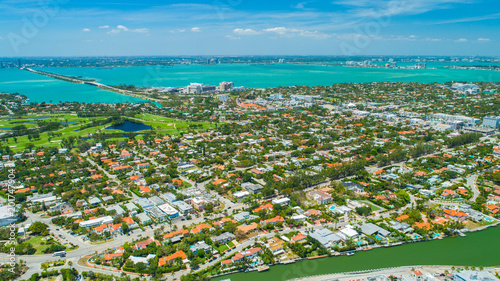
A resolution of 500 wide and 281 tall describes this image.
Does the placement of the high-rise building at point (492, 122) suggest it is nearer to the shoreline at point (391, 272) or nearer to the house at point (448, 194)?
the house at point (448, 194)

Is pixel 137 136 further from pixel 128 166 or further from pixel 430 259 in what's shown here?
pixel 430 259

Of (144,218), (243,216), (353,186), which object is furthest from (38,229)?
(353,186)

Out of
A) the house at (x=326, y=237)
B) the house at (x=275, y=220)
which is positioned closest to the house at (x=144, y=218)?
the house at (x=275, y=220)

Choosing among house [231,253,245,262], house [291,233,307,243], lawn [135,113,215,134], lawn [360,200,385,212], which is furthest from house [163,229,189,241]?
lawn [135,113,215,134]

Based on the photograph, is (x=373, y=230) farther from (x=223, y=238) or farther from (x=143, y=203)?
(x=143, y=203)

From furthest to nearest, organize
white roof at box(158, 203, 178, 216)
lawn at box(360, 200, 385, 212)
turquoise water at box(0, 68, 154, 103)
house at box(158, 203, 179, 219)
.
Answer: turquoise water at box(0, 68, 154, 103) < lawn at box(360, 200, 385, 212) < white roof at box(158, 203, 178, 216) < house at box(158, 203, 179, 219)

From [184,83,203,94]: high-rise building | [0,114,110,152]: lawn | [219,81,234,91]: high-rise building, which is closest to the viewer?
[0,114,110,152]: lawn

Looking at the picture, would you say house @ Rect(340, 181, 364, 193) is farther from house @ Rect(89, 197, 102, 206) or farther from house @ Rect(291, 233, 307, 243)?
house @ Rect(89, 197, 102, 206)

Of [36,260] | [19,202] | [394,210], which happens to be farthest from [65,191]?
[394,210]
